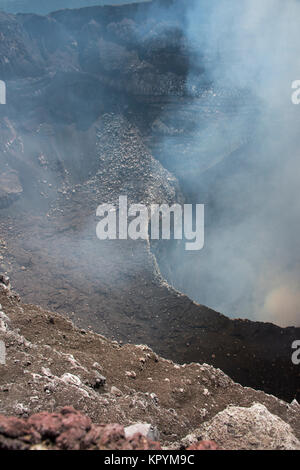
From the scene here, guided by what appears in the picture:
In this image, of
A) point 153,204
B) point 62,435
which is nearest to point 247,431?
point 62,435

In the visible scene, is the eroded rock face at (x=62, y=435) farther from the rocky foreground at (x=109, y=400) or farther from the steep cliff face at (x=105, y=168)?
the steep cliff face at (x=105, y=168)

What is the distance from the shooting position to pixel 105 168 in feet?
104

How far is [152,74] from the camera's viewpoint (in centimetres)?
3550

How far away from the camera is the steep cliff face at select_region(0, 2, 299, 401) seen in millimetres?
19375

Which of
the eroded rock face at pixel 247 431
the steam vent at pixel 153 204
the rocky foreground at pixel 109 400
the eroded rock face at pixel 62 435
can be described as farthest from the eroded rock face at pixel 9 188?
the eroded rock face at pixel 62 435

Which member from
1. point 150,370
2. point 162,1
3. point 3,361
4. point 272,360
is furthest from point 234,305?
point 162,1

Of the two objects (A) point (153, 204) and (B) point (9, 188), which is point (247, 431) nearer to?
(A) point (153, 204)

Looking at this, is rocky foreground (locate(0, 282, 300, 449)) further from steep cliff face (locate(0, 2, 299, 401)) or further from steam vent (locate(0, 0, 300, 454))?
steep cliff face (locate(0, 2, 299, 401))

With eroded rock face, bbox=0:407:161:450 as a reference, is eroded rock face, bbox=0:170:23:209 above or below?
above

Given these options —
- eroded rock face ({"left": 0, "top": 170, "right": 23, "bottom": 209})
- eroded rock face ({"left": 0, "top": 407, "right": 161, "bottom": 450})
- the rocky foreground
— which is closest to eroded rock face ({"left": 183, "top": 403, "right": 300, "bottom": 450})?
the rocky foreground

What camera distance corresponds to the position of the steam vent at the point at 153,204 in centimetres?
1366

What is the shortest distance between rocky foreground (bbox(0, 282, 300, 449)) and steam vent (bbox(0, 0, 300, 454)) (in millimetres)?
119

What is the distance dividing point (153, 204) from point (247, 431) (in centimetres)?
2165
